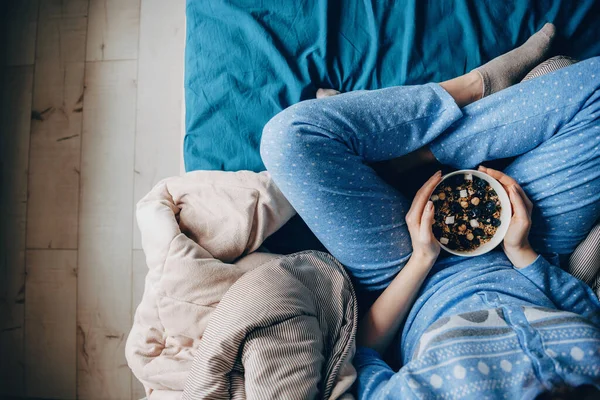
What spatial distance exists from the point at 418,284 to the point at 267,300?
0.34 m

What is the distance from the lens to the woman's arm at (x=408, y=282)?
88cm

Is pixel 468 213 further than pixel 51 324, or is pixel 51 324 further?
pixel 51 324

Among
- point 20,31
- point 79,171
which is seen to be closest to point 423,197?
point 79,171

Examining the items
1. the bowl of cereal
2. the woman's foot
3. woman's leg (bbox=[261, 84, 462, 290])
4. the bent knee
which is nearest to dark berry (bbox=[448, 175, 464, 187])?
the bowl of cereal

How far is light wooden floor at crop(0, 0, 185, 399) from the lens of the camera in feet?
4.26

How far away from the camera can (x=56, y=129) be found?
133cm

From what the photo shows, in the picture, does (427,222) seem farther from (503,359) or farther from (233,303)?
(233,303)

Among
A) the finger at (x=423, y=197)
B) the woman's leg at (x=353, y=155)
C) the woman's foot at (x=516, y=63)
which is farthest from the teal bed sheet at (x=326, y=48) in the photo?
the finger at (x=423, y=197)

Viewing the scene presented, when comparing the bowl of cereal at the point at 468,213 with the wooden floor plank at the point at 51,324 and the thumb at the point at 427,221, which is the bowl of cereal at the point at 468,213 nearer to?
the thumb at the point at 427,221

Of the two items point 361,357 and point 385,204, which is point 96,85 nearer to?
point 385,204

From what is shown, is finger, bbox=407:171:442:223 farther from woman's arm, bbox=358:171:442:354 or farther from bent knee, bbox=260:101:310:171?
bent knee, bbox=260:101:310:171

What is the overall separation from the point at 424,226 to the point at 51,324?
117 centimetres

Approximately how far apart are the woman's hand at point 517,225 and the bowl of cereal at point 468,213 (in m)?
0.02

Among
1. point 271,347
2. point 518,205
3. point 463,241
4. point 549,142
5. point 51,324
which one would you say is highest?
point 549,142
